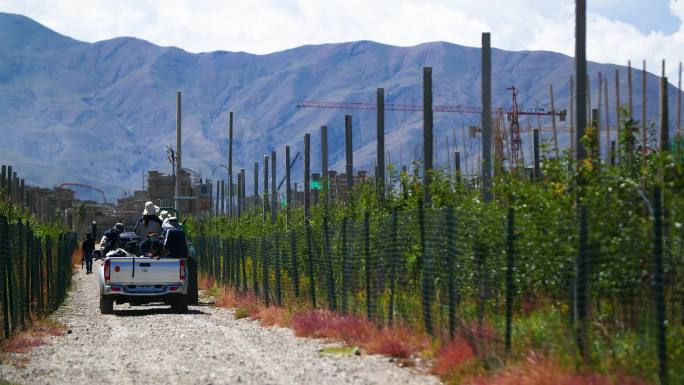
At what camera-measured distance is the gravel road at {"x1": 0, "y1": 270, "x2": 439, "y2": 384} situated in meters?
15.2

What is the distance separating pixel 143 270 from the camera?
2997 centimetres

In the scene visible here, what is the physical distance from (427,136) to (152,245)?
32.2ft

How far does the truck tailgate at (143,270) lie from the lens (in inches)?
1173

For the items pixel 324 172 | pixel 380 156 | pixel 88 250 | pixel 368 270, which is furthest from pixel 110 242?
pixel 88 250

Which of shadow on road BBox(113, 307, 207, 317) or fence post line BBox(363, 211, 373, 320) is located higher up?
fence post line BBox(363, 211, 373, 320)

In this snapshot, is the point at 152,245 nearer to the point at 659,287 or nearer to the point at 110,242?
the point at 110,242

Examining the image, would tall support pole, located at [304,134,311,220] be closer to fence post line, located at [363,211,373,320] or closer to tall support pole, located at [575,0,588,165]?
Result: fence post line, located at [363,211,373,320]

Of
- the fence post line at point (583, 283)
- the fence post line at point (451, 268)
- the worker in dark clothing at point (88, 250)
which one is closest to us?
the fence post line at point (583, 283)

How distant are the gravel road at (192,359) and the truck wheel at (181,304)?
4.16m

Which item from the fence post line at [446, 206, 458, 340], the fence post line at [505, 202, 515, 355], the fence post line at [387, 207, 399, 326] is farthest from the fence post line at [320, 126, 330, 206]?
Result: the fence post line at [505, 202, 515, 355]

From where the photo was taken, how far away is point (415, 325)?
1761 centimetres

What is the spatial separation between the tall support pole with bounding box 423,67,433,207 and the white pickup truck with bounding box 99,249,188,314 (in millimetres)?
8444

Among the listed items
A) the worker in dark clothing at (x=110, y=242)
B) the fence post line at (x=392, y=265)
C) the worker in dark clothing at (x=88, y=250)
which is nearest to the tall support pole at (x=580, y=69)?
the fence post line at (x=392, y=265)

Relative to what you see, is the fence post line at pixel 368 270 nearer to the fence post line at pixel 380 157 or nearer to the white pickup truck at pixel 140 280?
the fence post line at pixel 380 157
